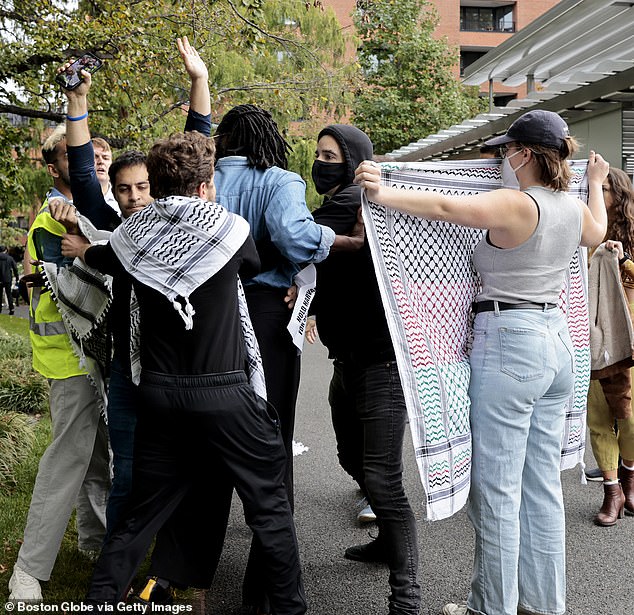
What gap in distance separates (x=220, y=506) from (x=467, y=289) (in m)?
1.42

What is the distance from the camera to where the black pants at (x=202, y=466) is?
285cm

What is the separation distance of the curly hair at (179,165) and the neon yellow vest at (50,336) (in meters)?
0.85

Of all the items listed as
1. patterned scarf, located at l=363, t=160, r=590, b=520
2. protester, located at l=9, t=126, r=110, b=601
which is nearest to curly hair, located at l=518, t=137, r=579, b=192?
patterned scarf, located at l=363, t=160, r=590, b=520

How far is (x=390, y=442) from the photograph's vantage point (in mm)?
3414

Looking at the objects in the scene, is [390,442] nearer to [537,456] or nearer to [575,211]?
[537,456]

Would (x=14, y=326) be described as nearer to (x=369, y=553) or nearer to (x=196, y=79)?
(x=369, y=553)

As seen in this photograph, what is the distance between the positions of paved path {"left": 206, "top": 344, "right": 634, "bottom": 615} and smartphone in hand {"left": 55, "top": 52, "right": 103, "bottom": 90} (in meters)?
2.46

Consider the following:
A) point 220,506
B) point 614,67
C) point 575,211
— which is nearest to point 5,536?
point 220,506

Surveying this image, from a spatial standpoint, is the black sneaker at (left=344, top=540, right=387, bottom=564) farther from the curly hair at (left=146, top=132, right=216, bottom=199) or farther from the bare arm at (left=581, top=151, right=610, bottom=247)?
the curly hair at (left=146, top=132, right=216, bottom=199)

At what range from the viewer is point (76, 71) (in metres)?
3.30

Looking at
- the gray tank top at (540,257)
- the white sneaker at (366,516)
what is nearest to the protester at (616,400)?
the white sneaker at (366,516)

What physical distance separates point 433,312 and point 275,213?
781 millimetres

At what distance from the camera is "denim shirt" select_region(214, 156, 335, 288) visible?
10.4 feet

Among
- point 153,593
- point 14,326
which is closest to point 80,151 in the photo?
point 153,593
